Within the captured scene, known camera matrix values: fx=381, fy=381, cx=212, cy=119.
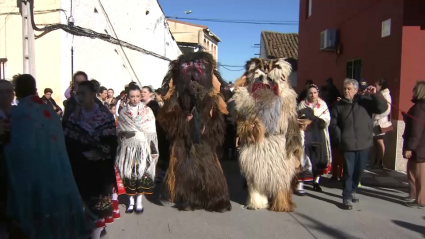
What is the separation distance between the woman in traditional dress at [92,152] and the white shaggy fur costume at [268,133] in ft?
6.63

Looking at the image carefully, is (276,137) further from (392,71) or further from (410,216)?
(392,71)

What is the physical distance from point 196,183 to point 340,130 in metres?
2.24

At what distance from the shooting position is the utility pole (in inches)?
375

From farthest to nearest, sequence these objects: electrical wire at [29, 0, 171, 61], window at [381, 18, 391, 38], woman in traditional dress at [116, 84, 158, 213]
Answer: electrical wire at [29, 0, 171, 61]
window at [381, 18, 391, 38]
woman in traditional dress at [116, 84, 158, 213]

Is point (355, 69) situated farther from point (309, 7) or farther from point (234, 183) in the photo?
point (309, 7)

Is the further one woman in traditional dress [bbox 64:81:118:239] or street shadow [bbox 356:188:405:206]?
street shadow [bbox 356:188:405:206]

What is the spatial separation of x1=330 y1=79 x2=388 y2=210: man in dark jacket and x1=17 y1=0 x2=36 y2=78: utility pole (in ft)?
25.2

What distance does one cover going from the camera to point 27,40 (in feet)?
31.7

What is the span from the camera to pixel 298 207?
553 cm

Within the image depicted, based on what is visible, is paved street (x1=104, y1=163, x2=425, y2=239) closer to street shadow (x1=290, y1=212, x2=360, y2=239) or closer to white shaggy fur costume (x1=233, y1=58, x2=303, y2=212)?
street shadow (x1=290, y1=212, x2=360, y2=239)

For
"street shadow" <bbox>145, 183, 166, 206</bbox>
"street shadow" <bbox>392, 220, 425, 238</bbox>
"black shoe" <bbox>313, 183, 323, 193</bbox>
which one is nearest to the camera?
"street shadow" <bbox>392, 220, 425, 238</bbox>

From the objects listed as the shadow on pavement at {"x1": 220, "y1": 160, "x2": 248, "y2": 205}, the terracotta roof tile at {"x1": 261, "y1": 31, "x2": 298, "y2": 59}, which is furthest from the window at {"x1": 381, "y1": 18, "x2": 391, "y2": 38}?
the terracotta roof tile at {"x1": 261, "y1": 31, "x2": 298, "y2": 59}

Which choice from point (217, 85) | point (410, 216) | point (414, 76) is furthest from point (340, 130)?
point (414, 76)

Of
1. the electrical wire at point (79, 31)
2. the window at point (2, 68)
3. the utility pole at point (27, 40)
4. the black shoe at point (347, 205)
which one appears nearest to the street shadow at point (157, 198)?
the black shoe at point (347, 205)
